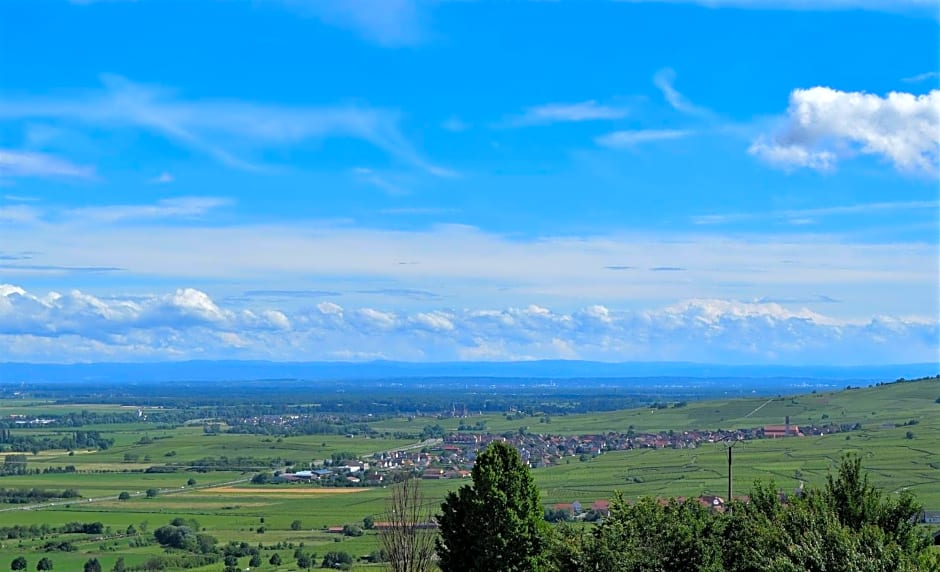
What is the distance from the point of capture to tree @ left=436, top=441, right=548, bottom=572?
26.3 metres

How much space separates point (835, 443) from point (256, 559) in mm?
50053

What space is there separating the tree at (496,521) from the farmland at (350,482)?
2265 cm

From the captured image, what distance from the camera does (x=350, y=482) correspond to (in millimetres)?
97438

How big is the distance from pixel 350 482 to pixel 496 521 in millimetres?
72990

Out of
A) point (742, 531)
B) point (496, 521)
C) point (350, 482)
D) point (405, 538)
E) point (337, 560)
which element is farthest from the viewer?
point (350, 482)

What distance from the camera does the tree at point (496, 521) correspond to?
26.3m

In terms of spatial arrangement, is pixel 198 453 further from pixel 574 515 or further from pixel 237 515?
pixel 574 515

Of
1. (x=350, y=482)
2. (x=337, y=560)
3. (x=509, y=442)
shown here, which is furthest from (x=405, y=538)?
(x=509, y=442)

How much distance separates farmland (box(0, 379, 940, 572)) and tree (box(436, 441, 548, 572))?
892 inches

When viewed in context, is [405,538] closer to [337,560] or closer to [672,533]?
[672,533]

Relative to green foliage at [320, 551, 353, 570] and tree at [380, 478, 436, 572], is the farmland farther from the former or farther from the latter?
tree at [380, 478, 436, 572]

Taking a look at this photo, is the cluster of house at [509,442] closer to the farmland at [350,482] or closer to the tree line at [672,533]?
the farmland at [350,482]

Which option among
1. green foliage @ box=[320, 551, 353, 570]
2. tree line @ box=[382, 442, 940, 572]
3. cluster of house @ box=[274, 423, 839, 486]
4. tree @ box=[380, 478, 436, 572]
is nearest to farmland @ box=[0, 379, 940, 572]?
green foliage @ box=[320, 551, 353, 570]

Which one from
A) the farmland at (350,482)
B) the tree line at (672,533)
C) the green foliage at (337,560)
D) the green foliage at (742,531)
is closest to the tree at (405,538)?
the tree line at (672,533)
